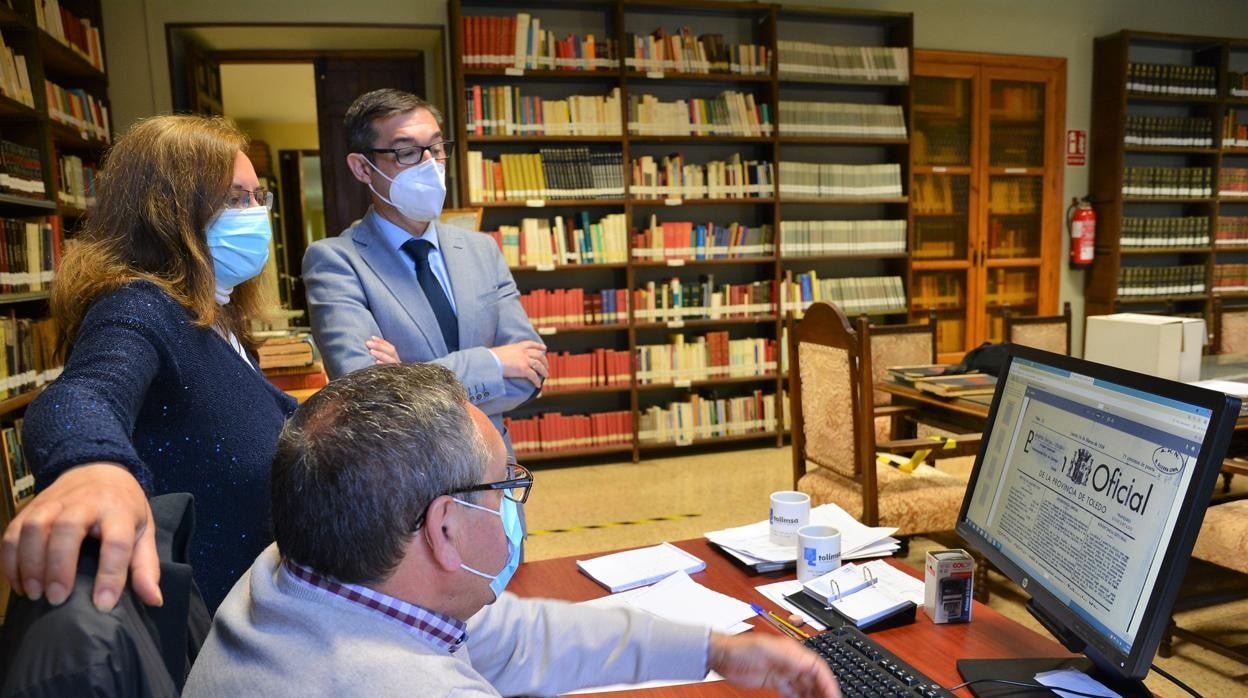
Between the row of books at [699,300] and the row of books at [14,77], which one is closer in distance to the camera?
the row of books at [14,77]

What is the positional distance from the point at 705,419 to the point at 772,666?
413cm

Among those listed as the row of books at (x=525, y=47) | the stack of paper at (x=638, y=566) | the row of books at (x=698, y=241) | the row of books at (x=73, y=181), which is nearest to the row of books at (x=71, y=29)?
the row of books at (x=73, y=181)

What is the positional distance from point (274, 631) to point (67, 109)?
4377mm

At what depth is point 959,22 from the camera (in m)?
5.67

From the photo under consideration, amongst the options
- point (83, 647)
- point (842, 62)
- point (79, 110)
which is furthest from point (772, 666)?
point (842, 62)

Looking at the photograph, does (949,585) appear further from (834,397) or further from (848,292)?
(848,292)

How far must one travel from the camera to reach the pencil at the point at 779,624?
→ 1.21 metres

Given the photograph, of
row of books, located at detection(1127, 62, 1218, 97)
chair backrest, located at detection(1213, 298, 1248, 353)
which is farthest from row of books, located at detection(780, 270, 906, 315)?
row of books, located at detection(1127, 62, 1218, 97)

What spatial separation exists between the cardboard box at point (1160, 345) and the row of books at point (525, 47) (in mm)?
3217

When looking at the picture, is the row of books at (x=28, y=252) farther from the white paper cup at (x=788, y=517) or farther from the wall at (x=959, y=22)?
the white paper cup at (x=788, y=517)

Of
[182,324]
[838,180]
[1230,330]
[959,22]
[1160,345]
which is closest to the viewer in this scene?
[182,324]

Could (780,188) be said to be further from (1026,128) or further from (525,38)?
(1026,128)

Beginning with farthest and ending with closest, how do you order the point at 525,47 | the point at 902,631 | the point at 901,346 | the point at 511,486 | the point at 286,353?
the point at 525,47
the point at 901,346
the point at 286,353
the point at 902,631
the point at 511,486

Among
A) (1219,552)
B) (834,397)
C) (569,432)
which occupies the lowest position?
(569,432)
